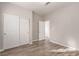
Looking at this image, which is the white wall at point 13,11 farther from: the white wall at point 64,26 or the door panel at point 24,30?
the white wall at point 64,26

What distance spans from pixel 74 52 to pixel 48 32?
2.73ft

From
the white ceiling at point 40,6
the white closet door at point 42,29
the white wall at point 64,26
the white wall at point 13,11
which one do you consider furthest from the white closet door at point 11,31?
the white wall at point 64,26

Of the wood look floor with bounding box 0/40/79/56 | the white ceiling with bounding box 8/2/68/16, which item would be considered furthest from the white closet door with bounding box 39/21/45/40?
the white ceiling with bounding box 8/2/68/16

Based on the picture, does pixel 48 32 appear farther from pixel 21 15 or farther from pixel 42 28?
pixel 21 15

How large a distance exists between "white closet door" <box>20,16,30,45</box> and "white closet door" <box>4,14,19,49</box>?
0.10 meters

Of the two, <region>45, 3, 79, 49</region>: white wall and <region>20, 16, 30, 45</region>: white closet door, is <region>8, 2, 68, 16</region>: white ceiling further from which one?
<region>20, 16, 30, 45</region>: white closet door

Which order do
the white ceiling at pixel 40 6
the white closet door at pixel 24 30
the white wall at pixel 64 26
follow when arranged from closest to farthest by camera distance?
the white ceiling at pixel 40 6 < the white closet door at pixel 24 30 < the white wall at pixel 64 26

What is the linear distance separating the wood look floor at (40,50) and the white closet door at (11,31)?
0.15 meters

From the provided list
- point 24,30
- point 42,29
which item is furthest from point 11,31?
point 42,29

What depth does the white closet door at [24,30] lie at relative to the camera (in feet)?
7.60

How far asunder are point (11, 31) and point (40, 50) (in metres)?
0.86

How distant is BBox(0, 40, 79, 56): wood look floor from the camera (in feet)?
7.37

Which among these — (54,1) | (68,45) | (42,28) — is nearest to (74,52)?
(68,45)

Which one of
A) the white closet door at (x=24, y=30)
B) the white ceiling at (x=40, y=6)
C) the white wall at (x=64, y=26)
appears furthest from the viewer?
the white wall at (x=64, y=26)
